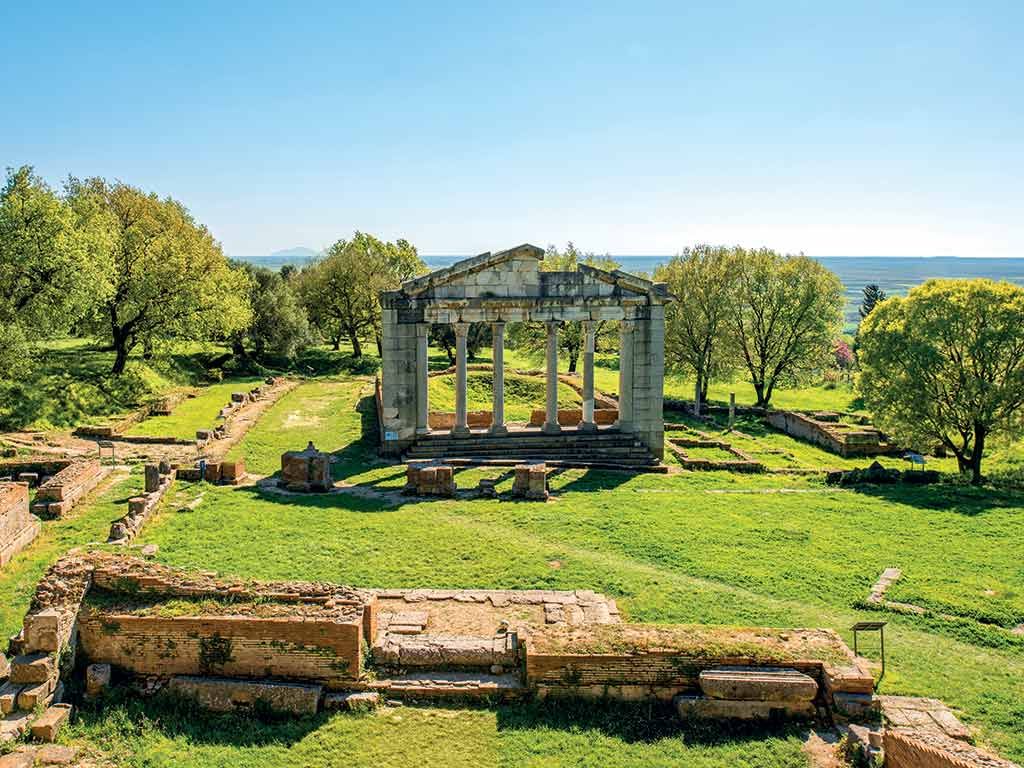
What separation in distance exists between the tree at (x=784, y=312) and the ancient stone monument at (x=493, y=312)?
20466 millimetres

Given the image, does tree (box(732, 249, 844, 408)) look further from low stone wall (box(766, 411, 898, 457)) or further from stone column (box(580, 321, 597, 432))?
stone column (box(580, 321, 597, 432))

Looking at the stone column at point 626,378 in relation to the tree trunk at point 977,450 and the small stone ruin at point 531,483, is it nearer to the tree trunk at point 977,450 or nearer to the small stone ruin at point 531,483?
the small stone ruin at point 531,483

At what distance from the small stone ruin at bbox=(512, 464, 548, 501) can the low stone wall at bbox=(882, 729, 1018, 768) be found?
1617cm

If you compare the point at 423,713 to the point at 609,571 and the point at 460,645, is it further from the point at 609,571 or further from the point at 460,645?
the point at 609,571

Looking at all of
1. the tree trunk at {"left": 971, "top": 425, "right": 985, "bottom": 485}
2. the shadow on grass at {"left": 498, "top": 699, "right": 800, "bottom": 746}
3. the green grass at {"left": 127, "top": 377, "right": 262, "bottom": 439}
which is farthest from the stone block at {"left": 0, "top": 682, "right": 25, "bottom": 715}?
the tree trunk at {"left": 971, "top": 425, "right": 985, "bottom": 485}

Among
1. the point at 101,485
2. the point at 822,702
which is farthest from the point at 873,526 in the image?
the point at 101,485

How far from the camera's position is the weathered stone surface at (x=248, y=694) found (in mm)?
13914

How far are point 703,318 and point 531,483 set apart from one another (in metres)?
28.6

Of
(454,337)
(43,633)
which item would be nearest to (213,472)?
(43,633)

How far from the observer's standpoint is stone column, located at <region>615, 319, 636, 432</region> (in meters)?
35.4

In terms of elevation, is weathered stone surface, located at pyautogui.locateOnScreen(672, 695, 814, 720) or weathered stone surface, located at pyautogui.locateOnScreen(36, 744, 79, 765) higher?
weathered stone surface, located at pyautogui.locateOnScreen(672, 695, 814, 720)

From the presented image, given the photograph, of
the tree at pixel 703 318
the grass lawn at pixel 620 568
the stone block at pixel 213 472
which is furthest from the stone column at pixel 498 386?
the tree at pixel 703 318

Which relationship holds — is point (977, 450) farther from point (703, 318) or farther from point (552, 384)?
point (703, 318)

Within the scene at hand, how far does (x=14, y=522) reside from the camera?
69.6 feet
